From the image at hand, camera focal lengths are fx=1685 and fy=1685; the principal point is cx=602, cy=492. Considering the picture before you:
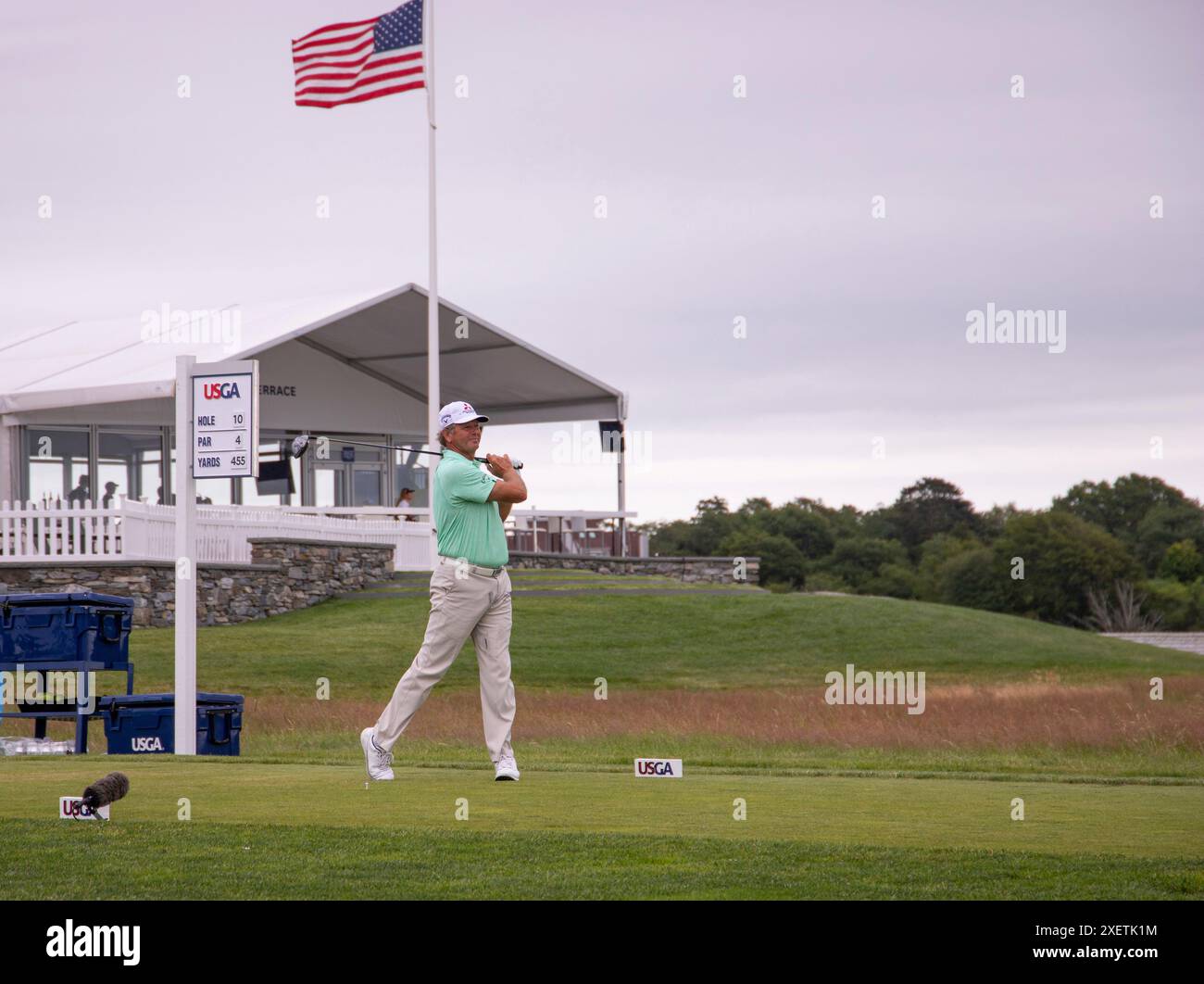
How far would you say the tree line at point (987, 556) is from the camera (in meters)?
67.1

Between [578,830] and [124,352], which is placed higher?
[124,352]

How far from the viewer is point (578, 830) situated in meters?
7.63

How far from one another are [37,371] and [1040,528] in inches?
1811

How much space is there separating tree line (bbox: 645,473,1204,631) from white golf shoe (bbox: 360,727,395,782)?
168ft

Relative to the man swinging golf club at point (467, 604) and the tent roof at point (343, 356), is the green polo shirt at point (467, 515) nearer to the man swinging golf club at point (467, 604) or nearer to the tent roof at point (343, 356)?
the man swinging golf club at point (467, 604)

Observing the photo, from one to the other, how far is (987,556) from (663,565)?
1214 inches

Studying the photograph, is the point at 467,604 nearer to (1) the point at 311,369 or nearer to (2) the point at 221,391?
(2) the point at 221,391

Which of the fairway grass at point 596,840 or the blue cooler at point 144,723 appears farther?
the blue cooler at point 144,723

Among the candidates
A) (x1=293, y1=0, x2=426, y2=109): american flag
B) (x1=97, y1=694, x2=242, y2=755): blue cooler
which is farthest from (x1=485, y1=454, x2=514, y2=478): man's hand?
(x1=293, y1=0, x2=426, y2=109): american flag

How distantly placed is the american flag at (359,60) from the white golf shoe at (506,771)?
23746mm

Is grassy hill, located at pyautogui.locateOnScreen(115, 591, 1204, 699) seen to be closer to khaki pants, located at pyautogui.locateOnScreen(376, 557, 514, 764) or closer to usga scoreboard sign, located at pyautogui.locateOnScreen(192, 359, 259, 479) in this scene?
usga scoreboard sign, located at pyautogui.locateOnScreen(192, 359, 259, 479)

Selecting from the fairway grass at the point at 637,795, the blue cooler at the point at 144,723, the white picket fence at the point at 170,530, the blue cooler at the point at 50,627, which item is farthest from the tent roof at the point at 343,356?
the blue cooler at the point at 144,723
